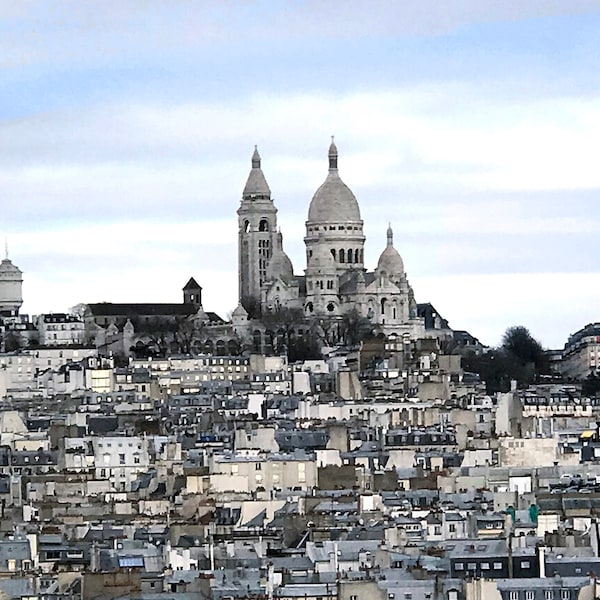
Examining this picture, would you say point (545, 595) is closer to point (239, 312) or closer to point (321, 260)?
point (239, 312)

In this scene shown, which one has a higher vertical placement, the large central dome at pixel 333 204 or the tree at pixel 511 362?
the large central dome at pixel 333 204


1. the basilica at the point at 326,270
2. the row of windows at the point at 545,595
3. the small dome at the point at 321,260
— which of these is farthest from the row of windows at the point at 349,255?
the row of windows at the point at 545,595

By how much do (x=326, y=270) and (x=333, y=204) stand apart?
714 centimetres

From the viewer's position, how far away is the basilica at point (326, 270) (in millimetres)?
184125

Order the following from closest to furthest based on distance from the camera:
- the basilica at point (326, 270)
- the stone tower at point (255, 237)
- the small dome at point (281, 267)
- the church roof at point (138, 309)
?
the basilica at point (326, 270) < the church roof at point (138, 309) < the small dome at point (281, 267) < the stone tower at point (255, 237)

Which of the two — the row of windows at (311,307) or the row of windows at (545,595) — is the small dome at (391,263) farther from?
the row of windows at (545,595)

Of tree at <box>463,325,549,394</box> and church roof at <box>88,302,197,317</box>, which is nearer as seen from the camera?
tree at <box>463,325,549,394</box>

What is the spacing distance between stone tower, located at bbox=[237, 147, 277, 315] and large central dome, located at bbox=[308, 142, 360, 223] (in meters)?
2.53

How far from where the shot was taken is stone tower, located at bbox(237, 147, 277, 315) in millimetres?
196000

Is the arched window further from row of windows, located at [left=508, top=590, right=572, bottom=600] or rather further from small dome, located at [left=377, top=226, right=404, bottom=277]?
row of windows, located at [left=508, top=590, right=572, bottom=600]

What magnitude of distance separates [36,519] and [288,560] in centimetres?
1971

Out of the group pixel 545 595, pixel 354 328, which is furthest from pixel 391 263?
pixel 545 595

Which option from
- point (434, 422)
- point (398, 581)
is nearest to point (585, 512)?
point (398, 581)

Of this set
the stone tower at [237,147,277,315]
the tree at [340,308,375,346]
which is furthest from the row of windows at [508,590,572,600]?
the stone tower at [237,147,277,315]
